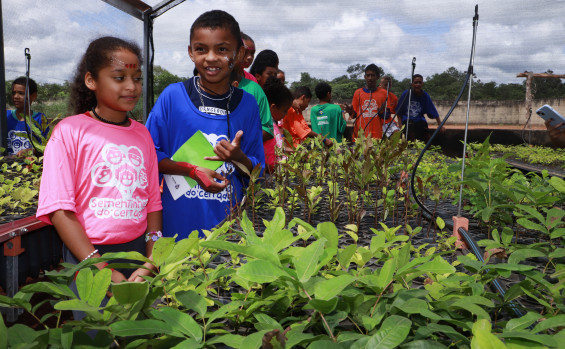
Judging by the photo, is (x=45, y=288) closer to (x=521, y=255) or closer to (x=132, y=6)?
(x=521, y=255)

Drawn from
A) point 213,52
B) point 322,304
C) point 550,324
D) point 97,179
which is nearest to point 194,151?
point 213,52

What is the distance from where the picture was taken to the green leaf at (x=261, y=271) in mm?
606

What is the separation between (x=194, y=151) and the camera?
6.44 feet

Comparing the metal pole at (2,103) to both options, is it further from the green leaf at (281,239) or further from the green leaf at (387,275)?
the green leaf at (387,275)

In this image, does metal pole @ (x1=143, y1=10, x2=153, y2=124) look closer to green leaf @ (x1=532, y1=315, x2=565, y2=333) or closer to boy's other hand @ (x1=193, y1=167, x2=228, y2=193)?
boy's other hand @ (x1=193, y1=167, x2=228, y2=193)

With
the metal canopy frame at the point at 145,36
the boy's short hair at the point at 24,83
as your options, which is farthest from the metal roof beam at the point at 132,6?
the boy's short hair at the point at 24,83

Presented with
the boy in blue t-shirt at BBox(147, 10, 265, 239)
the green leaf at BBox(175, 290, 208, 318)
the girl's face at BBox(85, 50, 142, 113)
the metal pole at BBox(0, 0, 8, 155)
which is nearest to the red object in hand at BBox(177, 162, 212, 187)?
the boy in blue t-shirt at BBox(147, 10, 265, 239)

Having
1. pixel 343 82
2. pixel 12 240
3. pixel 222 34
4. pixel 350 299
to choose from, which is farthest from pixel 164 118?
pixel 343 82

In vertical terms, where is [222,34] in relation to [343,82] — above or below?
below

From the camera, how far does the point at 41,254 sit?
2521mm

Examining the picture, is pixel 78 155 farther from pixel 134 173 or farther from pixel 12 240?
pixel 12 240

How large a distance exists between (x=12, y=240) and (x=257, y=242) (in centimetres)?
192

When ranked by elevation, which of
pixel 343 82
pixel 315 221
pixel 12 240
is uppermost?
pixel 343 82

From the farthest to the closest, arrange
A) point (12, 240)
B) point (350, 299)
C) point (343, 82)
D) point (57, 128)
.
A: point (343, 82), point (12, 240), point (57, 128), point (350, 299)
